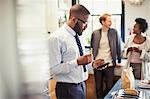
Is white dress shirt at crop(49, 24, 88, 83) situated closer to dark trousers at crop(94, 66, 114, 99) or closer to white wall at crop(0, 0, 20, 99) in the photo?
white wall at crop(0, 0, 20, 99)

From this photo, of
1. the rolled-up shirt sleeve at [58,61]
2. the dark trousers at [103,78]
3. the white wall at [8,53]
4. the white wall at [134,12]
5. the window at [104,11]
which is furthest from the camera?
the window at [104,11]

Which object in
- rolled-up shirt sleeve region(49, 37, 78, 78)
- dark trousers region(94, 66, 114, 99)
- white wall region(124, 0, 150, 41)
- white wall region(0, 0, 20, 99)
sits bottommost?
dark trousers region(94, 66, 114, 99)

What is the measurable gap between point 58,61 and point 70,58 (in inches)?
4.1

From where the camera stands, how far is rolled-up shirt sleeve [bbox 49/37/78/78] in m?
1.94

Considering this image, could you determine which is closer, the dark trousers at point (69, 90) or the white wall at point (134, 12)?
the dark trousers at point (69, 90)

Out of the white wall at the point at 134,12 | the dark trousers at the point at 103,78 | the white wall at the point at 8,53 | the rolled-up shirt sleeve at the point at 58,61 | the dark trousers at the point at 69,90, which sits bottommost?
the dark trousers at the point at 103,78

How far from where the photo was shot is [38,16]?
842 mm

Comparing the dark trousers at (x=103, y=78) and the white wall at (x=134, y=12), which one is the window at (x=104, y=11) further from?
the dark trousers at (x=103, y=78)

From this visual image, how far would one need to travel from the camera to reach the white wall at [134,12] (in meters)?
3.93

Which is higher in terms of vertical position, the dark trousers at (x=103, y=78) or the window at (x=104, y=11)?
the window at (x=104, y=11)

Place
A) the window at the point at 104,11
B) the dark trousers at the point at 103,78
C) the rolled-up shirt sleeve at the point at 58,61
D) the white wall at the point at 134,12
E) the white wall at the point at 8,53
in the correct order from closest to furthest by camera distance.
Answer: the white wall at the point at 8,53 < the rolled-up shirt sleeve at the point at 58,61 < the dark trousers at the point at 103,78 < the white wall at the point at 134,12 < the window at the point at 104,11

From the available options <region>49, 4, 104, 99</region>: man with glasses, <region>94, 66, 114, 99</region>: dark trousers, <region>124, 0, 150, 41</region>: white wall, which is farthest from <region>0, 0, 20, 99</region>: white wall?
<region>124, 0, 150, 41</region>: white wall

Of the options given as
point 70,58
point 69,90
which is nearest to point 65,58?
point 70,58

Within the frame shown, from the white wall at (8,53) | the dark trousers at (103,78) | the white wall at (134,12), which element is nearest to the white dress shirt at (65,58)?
the white wall at (8,53)
